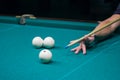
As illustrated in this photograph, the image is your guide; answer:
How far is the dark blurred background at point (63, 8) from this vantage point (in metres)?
5.80

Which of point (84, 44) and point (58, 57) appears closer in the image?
point (58, 57)

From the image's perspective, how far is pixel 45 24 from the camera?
254 centimetres

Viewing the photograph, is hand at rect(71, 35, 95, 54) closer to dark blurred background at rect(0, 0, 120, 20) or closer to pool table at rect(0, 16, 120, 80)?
pool table at rect(0, 16, 120, 80)

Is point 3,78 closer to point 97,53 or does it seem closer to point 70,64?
point 70,64

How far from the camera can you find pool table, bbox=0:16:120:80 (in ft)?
4.49

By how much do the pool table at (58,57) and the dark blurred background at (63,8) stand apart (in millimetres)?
3200

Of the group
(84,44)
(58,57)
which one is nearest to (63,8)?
(84,44)

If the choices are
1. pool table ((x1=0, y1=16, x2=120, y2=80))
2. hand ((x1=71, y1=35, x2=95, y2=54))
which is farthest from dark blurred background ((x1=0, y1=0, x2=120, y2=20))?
hand ((x1=71, y1=35, x2=95, y2=54))

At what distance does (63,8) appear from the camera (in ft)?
21.6

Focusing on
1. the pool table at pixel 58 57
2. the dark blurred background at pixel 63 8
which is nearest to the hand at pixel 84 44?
the pool table at pixel 58 57

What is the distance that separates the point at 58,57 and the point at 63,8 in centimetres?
498

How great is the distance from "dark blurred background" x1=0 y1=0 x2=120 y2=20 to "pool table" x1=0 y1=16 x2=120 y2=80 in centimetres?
320

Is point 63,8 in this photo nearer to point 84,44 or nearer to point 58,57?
point 84,44

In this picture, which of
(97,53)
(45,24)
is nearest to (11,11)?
(45,24)
